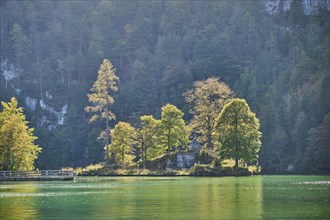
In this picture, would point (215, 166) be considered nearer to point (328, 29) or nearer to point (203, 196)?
point (203, 196)

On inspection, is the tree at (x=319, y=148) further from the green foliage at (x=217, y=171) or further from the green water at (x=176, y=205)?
the green water at (x=176, y=205)

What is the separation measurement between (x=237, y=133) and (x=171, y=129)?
46.5 feet

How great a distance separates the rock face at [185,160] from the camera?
116m

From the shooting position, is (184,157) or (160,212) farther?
(184,157)

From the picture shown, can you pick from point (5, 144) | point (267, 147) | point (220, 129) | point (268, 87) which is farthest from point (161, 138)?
point (268, 87)

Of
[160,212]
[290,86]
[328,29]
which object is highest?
[328,29]

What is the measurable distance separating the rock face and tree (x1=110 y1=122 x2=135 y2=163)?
11146 mm

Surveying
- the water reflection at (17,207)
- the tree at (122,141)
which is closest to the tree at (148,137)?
the tree at (122,141)

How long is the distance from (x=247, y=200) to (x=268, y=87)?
13124 cm

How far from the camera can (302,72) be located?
180 m

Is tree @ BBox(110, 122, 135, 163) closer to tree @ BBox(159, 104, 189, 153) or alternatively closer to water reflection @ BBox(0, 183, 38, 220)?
tree @ BBox(159, 104, 189, 153)

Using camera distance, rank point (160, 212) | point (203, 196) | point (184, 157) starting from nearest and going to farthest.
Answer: point (160, 212)
point (203, 196)
point (184, 157)

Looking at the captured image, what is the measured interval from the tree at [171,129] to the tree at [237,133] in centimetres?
1012

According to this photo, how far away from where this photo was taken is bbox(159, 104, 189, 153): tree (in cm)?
12170
